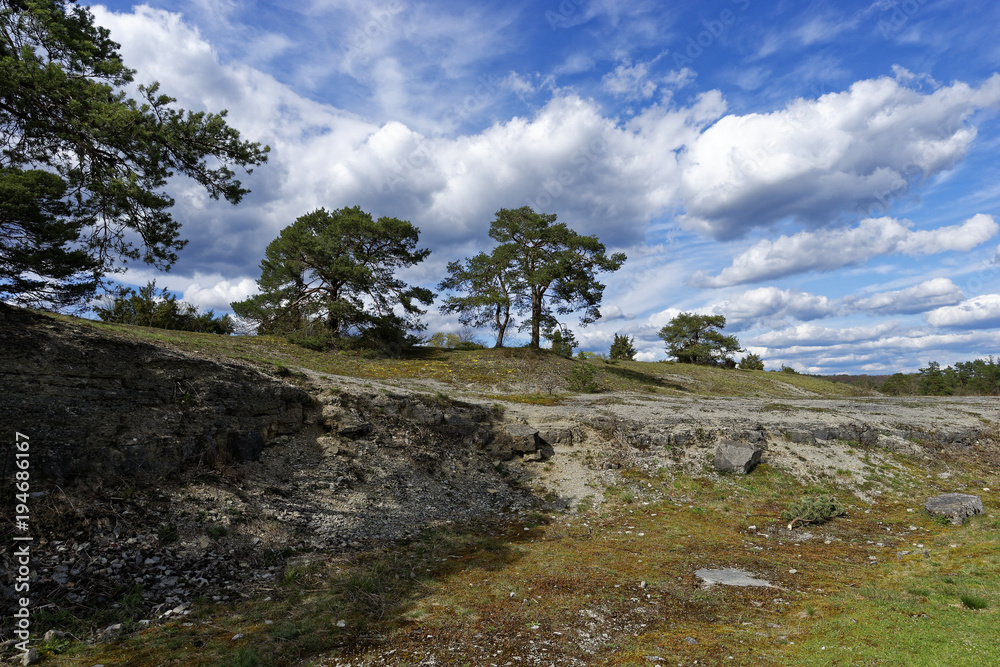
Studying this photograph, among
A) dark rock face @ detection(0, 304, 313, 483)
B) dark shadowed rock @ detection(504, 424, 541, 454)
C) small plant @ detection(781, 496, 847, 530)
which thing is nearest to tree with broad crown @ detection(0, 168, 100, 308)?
dark rock face @ detection(0, 304, 313, 483)

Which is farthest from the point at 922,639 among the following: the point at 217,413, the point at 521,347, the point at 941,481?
the point at 521,347

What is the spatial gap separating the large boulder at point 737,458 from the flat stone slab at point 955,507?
4.39 meters

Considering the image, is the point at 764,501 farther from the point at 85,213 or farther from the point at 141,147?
the point at 85,213

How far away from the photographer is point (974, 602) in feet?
20.9

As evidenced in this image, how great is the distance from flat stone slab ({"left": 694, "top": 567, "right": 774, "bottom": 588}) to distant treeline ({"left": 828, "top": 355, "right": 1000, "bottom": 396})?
61302mm

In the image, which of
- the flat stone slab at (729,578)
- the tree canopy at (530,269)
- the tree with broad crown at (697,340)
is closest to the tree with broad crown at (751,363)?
the tree with broad crown at (697,340)

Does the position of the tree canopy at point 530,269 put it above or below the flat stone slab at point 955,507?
above

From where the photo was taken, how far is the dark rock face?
8.40 metres

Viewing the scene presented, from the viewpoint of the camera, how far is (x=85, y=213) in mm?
10336

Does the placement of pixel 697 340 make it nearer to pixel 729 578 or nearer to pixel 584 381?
pixel 584 381

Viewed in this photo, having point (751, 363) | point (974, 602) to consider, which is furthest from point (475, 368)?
point (751, 363)

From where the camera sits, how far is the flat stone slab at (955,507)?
453 inches

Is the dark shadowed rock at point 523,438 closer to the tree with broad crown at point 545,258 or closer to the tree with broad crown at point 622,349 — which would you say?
the tree with broad crown at point 545,258

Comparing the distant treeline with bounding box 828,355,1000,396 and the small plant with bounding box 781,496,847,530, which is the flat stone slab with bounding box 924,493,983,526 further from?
the distant treeline with bounding box 828,355,1000,396
